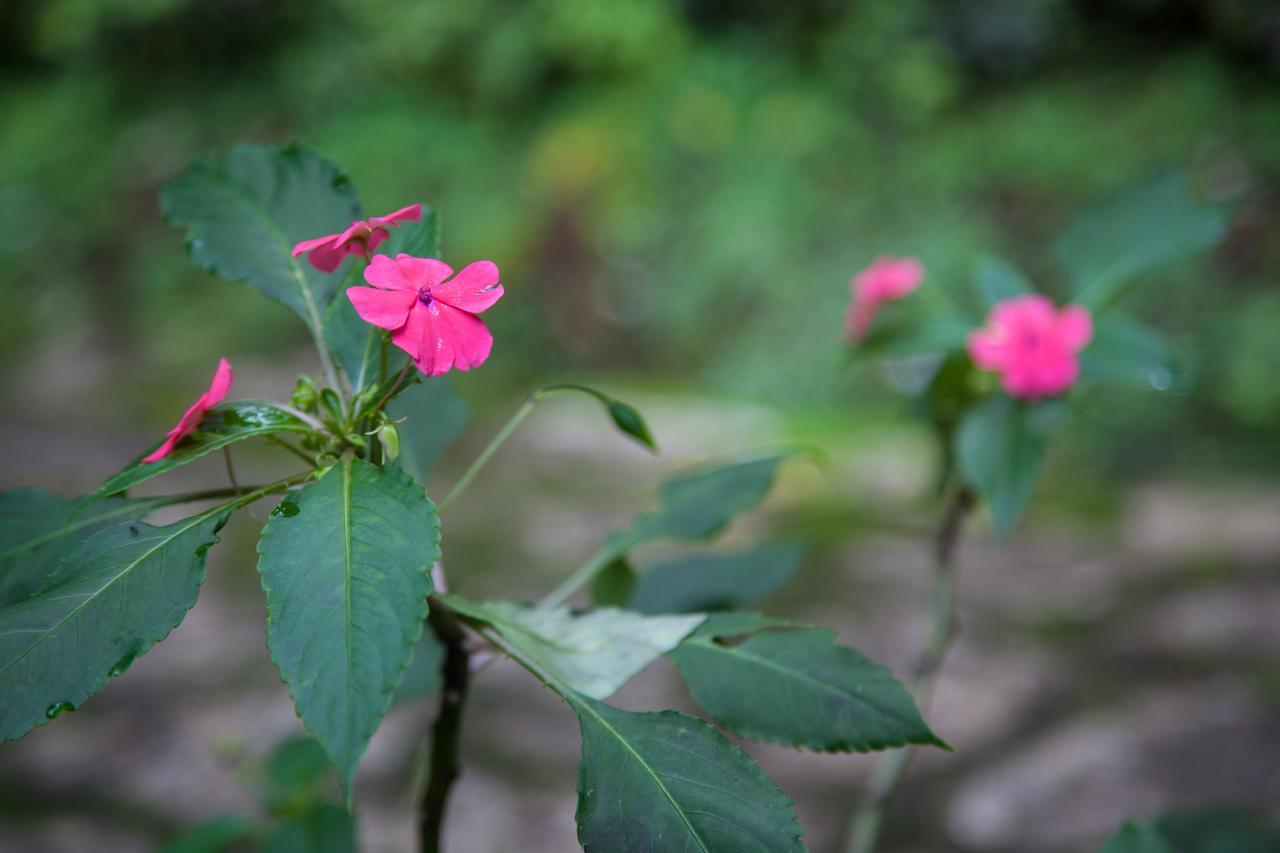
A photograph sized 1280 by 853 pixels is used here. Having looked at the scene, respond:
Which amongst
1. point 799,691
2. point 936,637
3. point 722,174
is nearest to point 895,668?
point 936,637

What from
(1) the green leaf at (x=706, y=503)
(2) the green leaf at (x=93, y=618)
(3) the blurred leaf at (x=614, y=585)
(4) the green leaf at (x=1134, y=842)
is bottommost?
(4) the green leaf at (x=1134, y=842)

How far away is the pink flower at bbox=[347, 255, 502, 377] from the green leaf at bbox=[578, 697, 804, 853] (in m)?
0.18

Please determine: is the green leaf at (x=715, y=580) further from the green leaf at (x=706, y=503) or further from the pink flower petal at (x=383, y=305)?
the pink flower petal at (x=383, y=305)

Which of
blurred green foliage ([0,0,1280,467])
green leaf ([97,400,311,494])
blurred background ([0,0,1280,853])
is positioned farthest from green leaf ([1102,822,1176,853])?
blurred green foliage ([0,0,1280,467])

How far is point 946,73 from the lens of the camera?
3.46m

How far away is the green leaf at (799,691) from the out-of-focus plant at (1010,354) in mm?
338

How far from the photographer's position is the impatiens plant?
1.33 feet

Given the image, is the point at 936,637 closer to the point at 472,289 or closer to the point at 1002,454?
the point at 1002,454

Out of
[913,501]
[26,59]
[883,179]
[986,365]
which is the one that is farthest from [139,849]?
[26,59]

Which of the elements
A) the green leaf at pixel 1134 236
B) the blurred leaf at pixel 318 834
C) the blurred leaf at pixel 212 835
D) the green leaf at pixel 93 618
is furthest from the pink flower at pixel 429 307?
the green leaf at pixel 1134 236

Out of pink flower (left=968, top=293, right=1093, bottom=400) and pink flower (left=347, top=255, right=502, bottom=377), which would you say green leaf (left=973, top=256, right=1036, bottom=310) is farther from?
pink flower (left=347, top=255, right=502, bottom=377)

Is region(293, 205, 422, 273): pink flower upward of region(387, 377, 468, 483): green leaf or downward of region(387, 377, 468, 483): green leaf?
upward

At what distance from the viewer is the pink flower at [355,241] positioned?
0.51m

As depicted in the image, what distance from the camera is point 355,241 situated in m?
0.52
